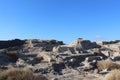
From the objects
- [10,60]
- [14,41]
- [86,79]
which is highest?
[14,41]

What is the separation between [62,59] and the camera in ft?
66.7

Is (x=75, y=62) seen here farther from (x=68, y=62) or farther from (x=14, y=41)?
(x=14, y=41)

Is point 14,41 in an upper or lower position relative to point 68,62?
upper

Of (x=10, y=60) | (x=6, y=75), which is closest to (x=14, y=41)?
(x=10, y=60)

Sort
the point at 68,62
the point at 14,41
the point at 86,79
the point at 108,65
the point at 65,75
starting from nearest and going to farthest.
Answer: the point at 86,79, the point at 65,75, the point at 108,65, the point at 68,62, the point at 14,41

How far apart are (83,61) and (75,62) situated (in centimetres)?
90

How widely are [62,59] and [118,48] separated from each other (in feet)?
44.7

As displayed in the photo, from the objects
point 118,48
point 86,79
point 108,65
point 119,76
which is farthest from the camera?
point 118,48

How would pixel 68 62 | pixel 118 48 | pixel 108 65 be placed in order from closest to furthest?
pixel 108 65
pixel 68 62
pixel 118 48

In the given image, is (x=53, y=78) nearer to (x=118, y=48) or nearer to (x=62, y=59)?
(x=62, y=59)

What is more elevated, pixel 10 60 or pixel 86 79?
pixel 10 60

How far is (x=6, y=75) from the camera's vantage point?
1319cm

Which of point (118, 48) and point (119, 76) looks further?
point (118, 48)

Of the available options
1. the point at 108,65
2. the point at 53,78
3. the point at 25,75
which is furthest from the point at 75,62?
the point at 25,75
